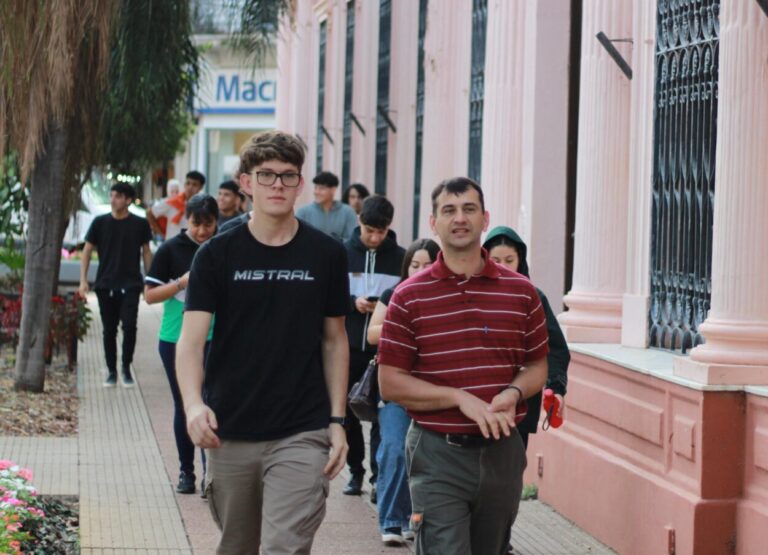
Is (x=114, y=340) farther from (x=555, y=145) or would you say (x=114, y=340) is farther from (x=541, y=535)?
(x=541, y=535)

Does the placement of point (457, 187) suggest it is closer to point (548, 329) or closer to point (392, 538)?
point (548, 329)

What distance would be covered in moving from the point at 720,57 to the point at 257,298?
3.04 meters

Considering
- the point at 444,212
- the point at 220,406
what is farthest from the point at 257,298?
the point at 444,212

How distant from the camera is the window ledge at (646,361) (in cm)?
695

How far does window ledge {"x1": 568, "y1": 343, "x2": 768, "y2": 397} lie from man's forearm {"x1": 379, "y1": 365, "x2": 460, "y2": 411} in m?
1.94

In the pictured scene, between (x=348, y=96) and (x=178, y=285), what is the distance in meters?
12.7

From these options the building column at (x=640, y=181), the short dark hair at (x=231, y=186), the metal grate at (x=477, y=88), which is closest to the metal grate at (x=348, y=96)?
the metal grate at (x=477, y=88)

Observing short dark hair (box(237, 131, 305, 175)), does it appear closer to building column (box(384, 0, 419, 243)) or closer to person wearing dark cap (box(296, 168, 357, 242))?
person wearing dark cap (box(296, 168, 357, 242))

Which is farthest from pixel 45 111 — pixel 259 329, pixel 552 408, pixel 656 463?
pixel 259 329

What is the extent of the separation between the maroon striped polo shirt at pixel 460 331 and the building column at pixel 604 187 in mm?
3776

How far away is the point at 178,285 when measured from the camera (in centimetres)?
914

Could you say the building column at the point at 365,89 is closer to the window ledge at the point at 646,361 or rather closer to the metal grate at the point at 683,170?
the window ledge at the point at 646,361

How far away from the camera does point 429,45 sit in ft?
49.9

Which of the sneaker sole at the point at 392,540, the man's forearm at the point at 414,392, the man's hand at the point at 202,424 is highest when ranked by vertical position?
the man's forearm at the point at 414,392
